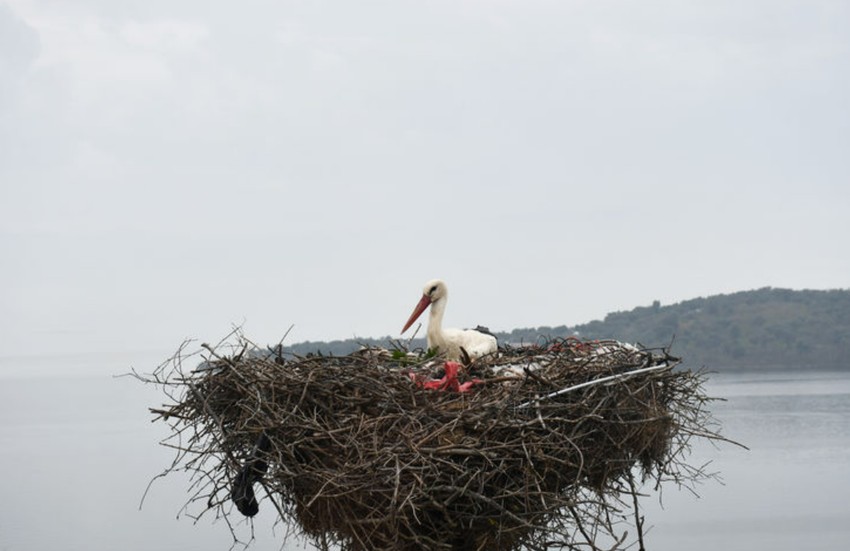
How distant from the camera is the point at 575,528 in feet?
23.8

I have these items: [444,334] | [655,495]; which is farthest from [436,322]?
[655,495]

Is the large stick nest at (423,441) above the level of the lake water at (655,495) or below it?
above

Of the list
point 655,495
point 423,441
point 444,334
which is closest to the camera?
point 423,441

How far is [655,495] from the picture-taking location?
44125 mm

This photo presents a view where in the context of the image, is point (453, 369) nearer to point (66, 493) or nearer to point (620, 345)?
point (620, 345)

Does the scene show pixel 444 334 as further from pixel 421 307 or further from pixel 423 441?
pixel 423 441

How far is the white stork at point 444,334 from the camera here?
816 cm

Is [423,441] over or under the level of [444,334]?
under

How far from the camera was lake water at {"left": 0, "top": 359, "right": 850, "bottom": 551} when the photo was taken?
35750 millimetres

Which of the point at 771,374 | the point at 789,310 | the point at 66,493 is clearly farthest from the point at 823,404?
the point at 66,493

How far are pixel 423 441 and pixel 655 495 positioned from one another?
39.1m

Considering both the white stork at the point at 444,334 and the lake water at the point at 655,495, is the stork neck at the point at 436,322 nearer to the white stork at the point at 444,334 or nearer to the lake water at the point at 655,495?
the white stork at the point at 444,334

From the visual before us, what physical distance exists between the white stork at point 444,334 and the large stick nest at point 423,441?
0.62 meters

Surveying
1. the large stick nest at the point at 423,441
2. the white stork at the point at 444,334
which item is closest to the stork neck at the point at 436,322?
the white stork at the point at 444,334
